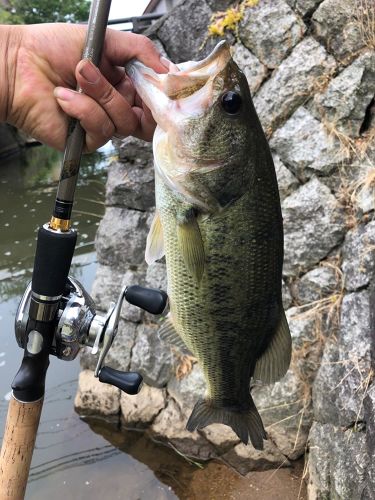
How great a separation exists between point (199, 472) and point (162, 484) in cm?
35

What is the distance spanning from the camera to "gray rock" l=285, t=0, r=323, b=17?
4.14 m

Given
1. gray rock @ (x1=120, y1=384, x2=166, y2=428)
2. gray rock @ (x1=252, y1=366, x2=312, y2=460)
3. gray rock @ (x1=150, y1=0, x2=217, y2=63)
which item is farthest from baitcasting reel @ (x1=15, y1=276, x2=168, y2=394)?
gray rock @ (x1=150, y1=0, x2=217, y2=63)

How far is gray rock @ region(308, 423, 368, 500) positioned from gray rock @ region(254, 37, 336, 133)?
258 cm

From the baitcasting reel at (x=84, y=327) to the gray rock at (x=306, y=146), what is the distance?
8.60 ft

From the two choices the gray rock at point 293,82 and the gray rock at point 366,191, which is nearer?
the gray rock at point 366,191

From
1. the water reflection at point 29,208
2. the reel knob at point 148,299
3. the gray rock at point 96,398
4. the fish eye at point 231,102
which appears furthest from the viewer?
the water reflection at point 29,208

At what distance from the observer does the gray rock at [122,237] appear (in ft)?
16.5

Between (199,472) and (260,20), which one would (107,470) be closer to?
(199,472)

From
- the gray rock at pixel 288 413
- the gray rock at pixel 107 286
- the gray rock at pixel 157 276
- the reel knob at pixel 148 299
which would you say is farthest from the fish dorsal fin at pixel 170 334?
the gray rock at pixel 107 286

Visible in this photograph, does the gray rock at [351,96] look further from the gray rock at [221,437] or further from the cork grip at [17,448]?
the cork grip at [17,448]

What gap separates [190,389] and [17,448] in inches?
109

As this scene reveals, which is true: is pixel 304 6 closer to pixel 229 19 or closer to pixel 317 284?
pixel 229 19

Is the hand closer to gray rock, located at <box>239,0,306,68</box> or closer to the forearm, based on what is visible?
the forearm

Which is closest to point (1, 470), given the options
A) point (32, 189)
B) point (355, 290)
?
point (355, 290)
